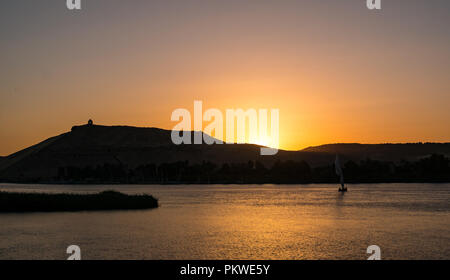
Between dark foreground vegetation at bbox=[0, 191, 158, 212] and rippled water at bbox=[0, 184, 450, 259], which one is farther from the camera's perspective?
dark foreground vegetation at bbox=[0, 191, 158, 212]

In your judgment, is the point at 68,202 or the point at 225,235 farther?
the point at 68,202

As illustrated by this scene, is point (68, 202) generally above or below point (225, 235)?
below

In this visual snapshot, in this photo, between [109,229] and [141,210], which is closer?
[109,229]

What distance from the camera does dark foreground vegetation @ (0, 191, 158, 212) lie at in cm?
8051

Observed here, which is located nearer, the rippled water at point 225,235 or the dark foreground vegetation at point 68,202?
the rippled water at point 225,235

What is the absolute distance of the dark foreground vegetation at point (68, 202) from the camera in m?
80.5

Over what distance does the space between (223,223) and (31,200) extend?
1300 inches

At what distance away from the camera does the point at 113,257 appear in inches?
1601

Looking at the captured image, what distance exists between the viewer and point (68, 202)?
84688mm
